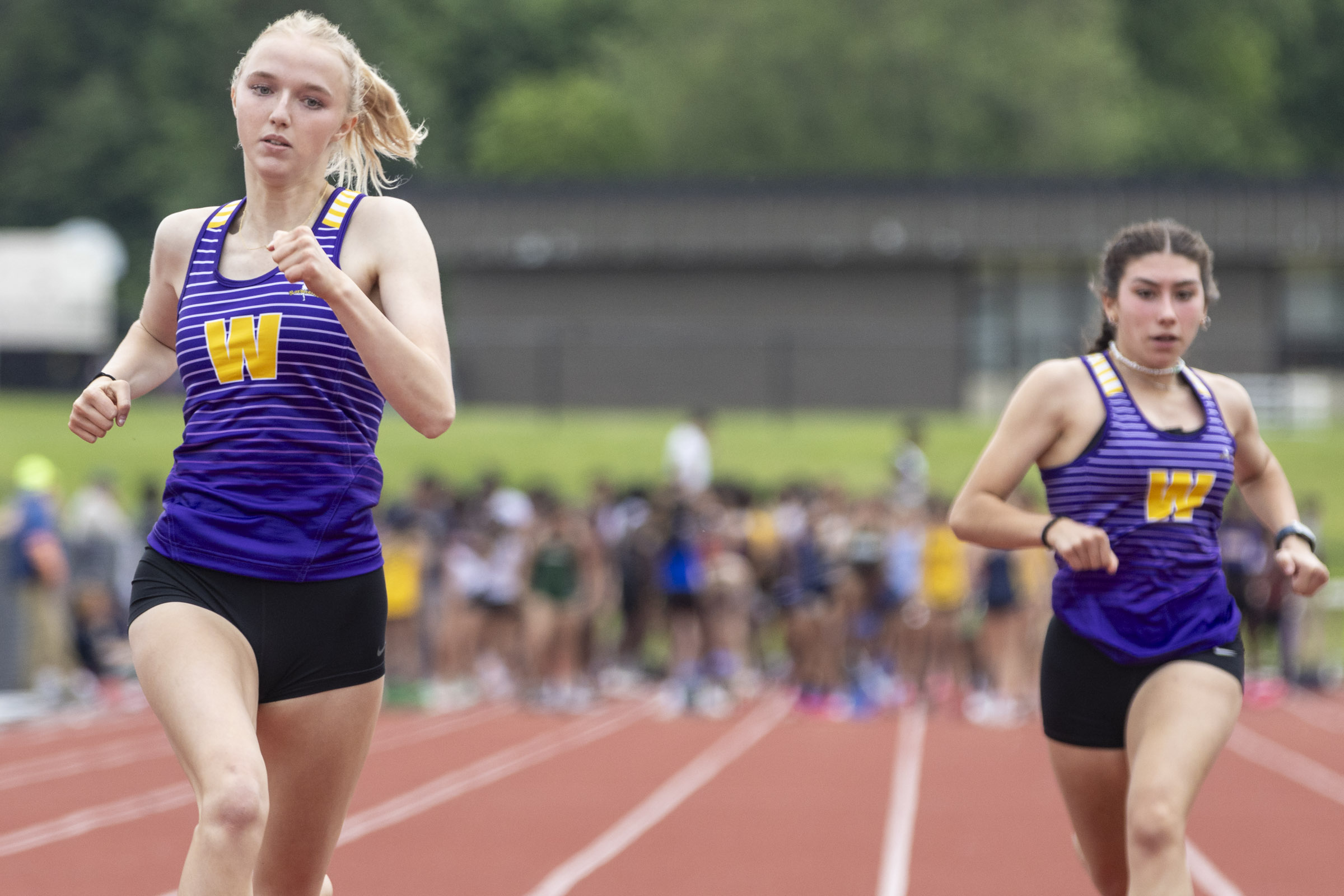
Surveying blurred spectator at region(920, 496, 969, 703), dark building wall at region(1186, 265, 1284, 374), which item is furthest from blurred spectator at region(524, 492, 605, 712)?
dark building wall at region(1186, 265, 1284, 374)

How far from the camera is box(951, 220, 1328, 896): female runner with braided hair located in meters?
4.02

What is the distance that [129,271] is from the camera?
49906 millimetres

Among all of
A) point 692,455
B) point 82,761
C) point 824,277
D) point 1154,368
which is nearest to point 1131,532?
point 1154,368

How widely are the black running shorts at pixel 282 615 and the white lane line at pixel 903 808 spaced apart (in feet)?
13.1

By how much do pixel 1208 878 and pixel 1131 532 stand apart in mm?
3663

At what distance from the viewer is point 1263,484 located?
4.54m

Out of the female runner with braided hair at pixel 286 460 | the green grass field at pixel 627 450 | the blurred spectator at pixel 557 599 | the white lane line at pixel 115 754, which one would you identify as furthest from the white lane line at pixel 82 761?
the green grass field at pixel 627 450

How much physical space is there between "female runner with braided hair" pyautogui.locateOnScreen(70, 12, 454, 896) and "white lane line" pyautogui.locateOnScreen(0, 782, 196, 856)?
4.51m

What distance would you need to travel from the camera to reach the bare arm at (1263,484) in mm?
4184

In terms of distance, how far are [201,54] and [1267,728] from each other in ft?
147

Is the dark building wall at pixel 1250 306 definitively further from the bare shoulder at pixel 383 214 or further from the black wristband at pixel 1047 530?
Answer: the bare shoulder at pixel 383 214

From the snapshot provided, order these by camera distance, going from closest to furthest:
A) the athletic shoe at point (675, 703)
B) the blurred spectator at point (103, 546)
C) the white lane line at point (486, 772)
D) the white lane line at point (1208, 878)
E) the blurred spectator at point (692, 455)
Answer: the white lane line at point (1208, 878)
the white lane line at point (486, 772)
the athletic shoe at point (675, 703)
the blurred spectator at point (103, 546)
the blurred spectator at point (692, 455)

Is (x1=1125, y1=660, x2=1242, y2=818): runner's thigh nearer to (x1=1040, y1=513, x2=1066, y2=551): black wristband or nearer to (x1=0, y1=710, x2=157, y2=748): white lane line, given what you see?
(x1=1040, y1=513, x2=1066, y2=551): black wristband

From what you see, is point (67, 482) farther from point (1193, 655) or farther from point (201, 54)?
point (201, 54)
